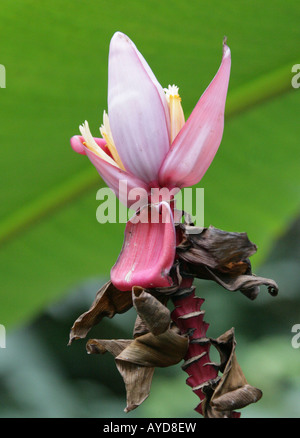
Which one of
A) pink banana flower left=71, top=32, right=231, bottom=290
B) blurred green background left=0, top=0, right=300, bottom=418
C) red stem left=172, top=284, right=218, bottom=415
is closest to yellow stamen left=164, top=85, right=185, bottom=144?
pink banana flower left=71, top=32, right=231, bottom=290

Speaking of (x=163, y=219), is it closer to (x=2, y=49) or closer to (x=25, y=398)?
(x=2, y=49)

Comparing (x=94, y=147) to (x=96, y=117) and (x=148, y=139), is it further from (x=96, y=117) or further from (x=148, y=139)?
(x=96, y=117)

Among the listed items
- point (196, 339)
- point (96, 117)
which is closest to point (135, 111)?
point (196, 339)

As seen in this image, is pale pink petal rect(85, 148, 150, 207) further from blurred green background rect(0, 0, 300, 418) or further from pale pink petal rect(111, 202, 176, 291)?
blurred green background rect(0, 0, 300, 418)

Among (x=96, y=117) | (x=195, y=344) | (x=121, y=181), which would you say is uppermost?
(x=96, y=117)

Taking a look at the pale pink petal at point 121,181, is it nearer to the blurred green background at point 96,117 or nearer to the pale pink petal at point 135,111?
the pale pink petal at point 135,111

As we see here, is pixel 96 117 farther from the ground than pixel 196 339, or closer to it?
farther from the ground

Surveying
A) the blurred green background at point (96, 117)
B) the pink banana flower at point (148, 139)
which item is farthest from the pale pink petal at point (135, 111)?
the blurred green background at point (96, 117)
